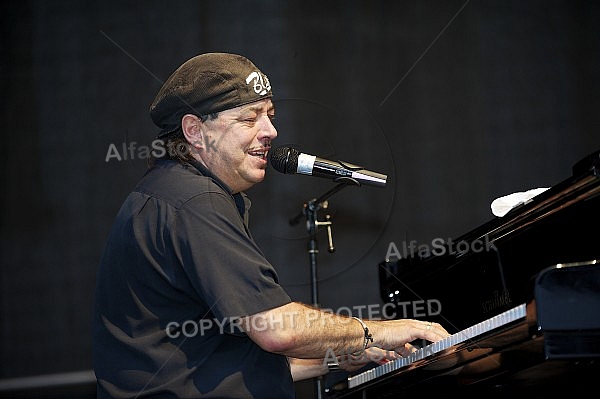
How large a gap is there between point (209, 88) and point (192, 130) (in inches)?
4.4

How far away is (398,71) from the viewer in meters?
3.80

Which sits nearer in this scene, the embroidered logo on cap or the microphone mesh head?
the embroidered logo on cap

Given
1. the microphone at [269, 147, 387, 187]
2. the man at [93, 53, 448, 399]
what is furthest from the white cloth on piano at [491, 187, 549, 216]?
the man at [93, 53, 448, 399]

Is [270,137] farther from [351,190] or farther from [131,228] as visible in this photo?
[351,190]

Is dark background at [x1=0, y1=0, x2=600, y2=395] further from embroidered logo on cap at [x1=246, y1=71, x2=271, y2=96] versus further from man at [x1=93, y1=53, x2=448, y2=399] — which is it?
man at [x1=93, y1=53, x2=448, y2=399]

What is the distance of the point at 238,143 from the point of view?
2.01 m

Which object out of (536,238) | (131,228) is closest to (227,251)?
(131,228)

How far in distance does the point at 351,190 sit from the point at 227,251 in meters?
2.01

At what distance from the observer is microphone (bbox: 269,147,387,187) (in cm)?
233

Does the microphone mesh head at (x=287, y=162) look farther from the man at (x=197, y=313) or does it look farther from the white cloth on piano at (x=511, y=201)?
the white cloth on piano at (x=511, y=201)

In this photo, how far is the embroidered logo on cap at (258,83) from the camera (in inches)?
79.7

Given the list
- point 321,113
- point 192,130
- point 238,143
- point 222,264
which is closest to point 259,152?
point 238,143

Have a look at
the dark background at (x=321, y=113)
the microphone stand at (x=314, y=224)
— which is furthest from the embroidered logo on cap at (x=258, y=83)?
the dark background at (x=321, y=113)

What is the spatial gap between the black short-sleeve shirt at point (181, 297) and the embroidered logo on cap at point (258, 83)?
30 cm
